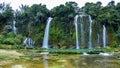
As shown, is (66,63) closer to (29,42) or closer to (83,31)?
(83,31)

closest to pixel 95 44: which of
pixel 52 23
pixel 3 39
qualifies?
pixel 52 23

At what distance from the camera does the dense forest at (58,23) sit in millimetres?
48438

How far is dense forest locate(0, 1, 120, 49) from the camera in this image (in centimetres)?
4844

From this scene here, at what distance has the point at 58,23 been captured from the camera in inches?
2007

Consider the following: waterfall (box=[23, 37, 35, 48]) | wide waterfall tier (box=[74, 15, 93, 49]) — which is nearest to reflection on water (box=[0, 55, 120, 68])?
wide waterfall tier (box=[74, 15, 93, 49])

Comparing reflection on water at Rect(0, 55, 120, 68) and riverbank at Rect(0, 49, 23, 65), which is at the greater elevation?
riverbank at Rect(0, 49, 23, 65)

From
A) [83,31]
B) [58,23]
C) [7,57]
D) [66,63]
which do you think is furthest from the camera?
[58,23]

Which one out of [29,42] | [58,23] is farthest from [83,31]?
[29,42]

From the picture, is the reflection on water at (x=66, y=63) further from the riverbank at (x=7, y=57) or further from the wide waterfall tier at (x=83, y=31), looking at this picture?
the wide waterfall tier at (x=83, y=31)

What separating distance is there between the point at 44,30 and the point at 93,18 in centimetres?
1073

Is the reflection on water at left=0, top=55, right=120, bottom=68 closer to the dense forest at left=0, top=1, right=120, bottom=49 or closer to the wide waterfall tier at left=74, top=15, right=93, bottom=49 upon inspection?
the dense forest at left=0, top=1, right=120, bottom=49

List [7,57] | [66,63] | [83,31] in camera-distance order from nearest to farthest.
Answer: [66,63] < [7,57] < [83,31]

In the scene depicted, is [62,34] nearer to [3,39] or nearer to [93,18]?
[93,18]

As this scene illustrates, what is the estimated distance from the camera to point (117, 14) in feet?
163
